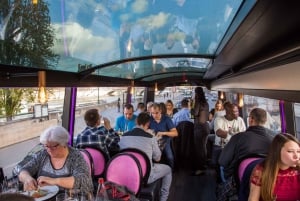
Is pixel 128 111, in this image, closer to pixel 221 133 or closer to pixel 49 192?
pixel 221 133

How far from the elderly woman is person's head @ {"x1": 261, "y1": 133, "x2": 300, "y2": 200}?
1445mm

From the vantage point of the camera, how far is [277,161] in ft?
7.67

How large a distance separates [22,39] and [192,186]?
4049 mm

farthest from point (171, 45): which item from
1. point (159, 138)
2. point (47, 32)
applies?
point (47, 32)

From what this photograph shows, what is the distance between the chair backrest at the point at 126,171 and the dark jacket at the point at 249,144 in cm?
104

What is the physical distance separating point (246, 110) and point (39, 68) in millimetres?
4916

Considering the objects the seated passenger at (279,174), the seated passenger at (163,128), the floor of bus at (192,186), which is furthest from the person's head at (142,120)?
the seated passenger at (279,174)

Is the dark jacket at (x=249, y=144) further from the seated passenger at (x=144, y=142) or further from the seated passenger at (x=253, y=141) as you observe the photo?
the seated passenger at (x=144, y=142)

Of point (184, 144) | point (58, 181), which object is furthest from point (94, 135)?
point (184, 144)

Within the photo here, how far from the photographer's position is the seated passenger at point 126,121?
6.20 meters

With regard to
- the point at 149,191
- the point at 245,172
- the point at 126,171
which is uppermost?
the point at 245,172

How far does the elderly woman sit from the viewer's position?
8.42 ft

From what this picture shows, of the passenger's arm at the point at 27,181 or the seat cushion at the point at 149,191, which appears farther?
the seat cushion at the point at 149,191

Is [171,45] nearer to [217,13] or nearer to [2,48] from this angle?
[217,13]
